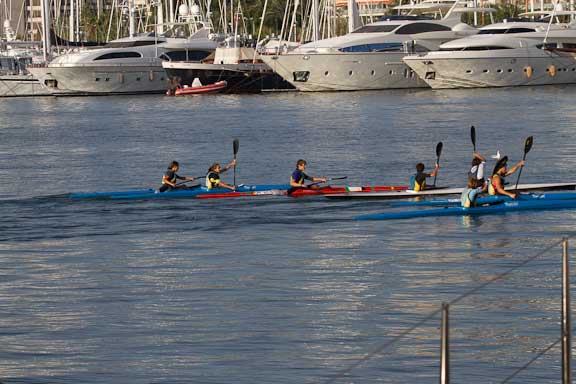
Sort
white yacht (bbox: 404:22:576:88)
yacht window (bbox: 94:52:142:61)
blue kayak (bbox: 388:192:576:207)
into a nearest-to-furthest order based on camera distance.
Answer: blue kayak (bbox: 388:192:576:207) < white yacht (bbox: 404:22:576:88) < yacht window (bbox: 94:52:142:61)

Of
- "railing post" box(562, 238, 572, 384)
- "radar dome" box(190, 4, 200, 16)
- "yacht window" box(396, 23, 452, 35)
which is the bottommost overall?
"yacht window" box(396, 23, 452, 35)

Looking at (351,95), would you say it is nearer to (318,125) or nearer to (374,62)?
(374,62)

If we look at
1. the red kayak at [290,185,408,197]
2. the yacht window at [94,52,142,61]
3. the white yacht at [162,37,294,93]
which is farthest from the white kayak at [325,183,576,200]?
the yacht window at [94,52,142,61]

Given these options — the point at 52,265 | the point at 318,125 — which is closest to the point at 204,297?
the point at 52,265

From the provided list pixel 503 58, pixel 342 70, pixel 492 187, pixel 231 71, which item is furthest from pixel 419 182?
pixel 231 71

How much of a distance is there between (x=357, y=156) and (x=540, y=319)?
105 ft

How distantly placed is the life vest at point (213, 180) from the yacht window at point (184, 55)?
66.6 m

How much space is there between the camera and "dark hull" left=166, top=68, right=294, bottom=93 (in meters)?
103

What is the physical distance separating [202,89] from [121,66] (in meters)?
6.37

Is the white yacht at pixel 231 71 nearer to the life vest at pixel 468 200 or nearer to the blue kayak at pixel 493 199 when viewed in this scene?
the blue kayak at pixel 493 199

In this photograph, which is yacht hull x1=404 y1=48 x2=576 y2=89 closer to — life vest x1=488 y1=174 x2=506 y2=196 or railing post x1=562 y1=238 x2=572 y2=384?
life vest x1=488 y1=174 x2=506 y2=196

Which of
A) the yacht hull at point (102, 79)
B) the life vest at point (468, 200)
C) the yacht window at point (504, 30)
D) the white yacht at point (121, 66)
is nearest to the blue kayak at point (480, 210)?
the life vest at point (468, 200)

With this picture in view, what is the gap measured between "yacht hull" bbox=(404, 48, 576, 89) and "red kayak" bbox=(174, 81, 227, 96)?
17307mm

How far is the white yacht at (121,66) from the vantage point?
10131 cm
